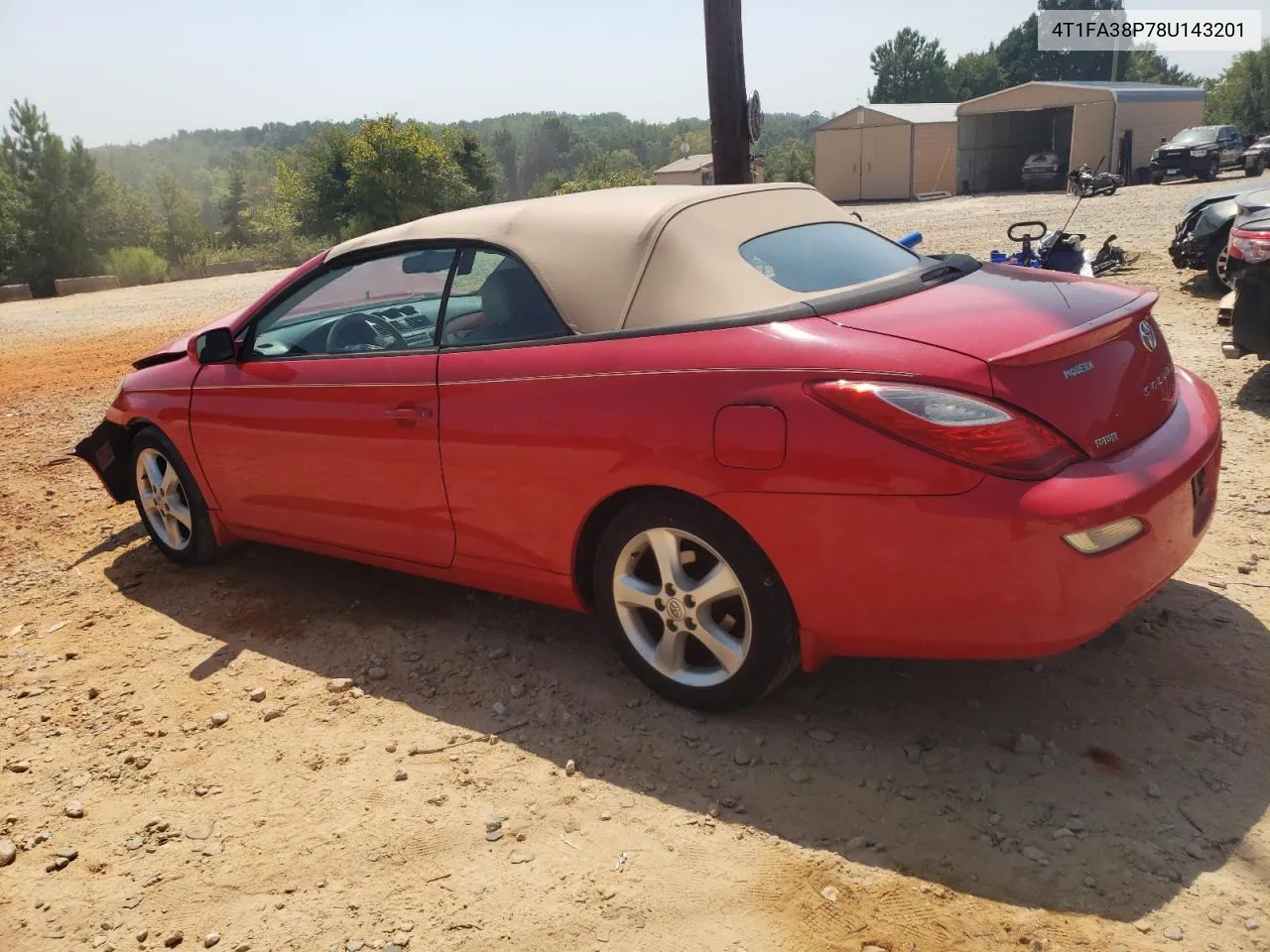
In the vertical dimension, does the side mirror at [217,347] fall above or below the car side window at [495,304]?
below

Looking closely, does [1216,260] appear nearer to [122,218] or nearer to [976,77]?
[122,218]

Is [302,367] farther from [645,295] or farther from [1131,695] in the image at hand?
[1131,695]

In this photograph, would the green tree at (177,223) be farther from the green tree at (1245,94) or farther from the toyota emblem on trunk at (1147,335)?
the toyota emblem on trunk at (1147,335)

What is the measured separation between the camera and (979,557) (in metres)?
2.40

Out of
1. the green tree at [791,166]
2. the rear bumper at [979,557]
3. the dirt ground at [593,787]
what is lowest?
the green tree at [791,166]

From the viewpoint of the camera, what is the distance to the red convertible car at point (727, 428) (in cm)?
244

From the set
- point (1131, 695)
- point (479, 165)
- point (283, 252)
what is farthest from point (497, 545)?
point (479, 165)

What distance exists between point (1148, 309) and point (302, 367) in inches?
120

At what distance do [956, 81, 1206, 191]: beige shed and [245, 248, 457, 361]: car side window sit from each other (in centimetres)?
3555

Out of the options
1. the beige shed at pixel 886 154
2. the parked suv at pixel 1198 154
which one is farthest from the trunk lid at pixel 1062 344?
the beige shed at pixel 886 154

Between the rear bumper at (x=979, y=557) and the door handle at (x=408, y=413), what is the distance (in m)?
1.23

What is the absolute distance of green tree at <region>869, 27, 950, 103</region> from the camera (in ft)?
310

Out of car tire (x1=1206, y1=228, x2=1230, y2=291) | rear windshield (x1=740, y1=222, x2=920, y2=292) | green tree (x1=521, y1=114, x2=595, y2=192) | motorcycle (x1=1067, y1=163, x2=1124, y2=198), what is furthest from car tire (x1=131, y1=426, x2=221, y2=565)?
green tree (x1=521, y1=114, x2=595, y2=192)

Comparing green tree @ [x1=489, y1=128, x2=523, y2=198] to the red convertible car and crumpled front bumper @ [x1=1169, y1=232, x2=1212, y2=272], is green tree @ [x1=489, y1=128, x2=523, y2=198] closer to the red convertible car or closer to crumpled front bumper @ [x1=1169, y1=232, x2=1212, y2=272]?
crumpled front bumper @ [x1=1169, y1=232, x2=1212, y2=272]
